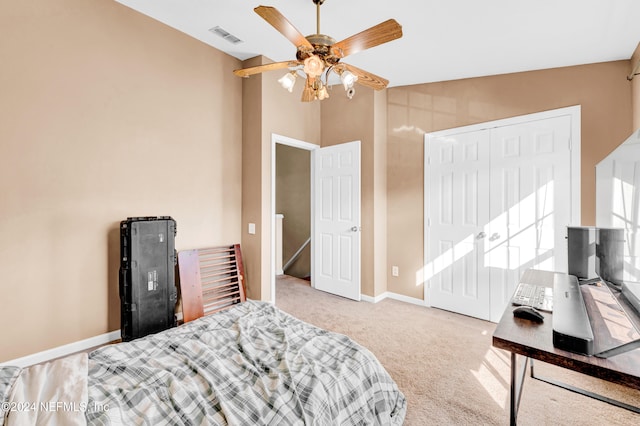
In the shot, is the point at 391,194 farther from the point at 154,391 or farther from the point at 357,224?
the point at 154,391

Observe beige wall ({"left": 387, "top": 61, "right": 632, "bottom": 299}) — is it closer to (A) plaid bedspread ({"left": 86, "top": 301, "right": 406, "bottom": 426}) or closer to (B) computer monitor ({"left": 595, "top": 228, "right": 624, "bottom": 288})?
(B) computer monitor ({"left": 595, "top": 228, "right": 624, "bottom": 288})

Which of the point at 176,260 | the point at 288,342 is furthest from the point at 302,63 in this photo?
the point at 176,260

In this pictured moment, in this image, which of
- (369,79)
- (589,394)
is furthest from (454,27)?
(589,394)

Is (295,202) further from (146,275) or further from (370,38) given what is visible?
(370,38)

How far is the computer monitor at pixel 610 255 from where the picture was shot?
1514mm

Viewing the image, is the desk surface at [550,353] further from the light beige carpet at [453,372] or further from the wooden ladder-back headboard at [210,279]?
the wooden ladder-back headboard at [210,279]

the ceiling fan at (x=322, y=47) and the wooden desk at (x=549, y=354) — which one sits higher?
the ceiling fan at (x=322, y=47)

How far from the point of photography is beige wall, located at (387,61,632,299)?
270 centimetres

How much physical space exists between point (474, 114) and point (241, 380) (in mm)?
3504

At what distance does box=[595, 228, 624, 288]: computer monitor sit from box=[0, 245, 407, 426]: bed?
134cm

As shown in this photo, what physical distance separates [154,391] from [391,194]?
11.4ft

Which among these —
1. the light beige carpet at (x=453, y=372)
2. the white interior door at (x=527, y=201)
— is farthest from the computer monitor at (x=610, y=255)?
the white interior door at (x=527, y=201)

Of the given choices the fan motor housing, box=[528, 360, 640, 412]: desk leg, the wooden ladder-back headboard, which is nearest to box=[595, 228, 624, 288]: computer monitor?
box=[528, 360, 640, 412]: desk leg

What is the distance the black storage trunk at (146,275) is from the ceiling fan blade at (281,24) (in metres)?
1.99
